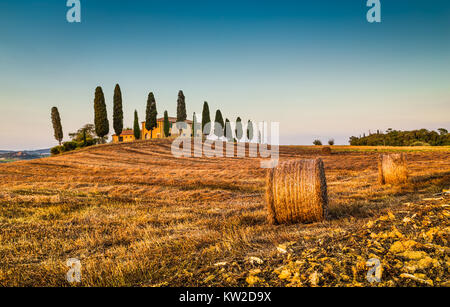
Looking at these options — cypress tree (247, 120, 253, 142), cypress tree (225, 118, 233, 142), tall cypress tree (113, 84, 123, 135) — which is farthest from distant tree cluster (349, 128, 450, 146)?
tall cypress tree (113, 84, 123, 135)

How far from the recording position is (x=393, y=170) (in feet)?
39.4

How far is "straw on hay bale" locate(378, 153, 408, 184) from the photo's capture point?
11.9m

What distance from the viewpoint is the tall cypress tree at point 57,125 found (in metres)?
50.7

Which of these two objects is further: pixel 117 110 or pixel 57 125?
pixel 57 125

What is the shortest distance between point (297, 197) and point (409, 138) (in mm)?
87748

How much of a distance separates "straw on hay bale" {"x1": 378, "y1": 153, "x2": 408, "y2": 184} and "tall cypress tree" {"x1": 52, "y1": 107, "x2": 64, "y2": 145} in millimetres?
55295

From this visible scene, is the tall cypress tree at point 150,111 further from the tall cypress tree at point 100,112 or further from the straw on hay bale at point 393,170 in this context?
the straw on hay bale at point 393,170

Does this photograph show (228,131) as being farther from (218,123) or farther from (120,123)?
(120,123)

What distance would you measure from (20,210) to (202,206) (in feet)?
18.2

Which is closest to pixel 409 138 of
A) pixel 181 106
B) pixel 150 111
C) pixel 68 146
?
pixel 181 106

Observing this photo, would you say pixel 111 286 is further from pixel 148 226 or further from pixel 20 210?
pixel 20 210

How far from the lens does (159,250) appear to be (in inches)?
175
